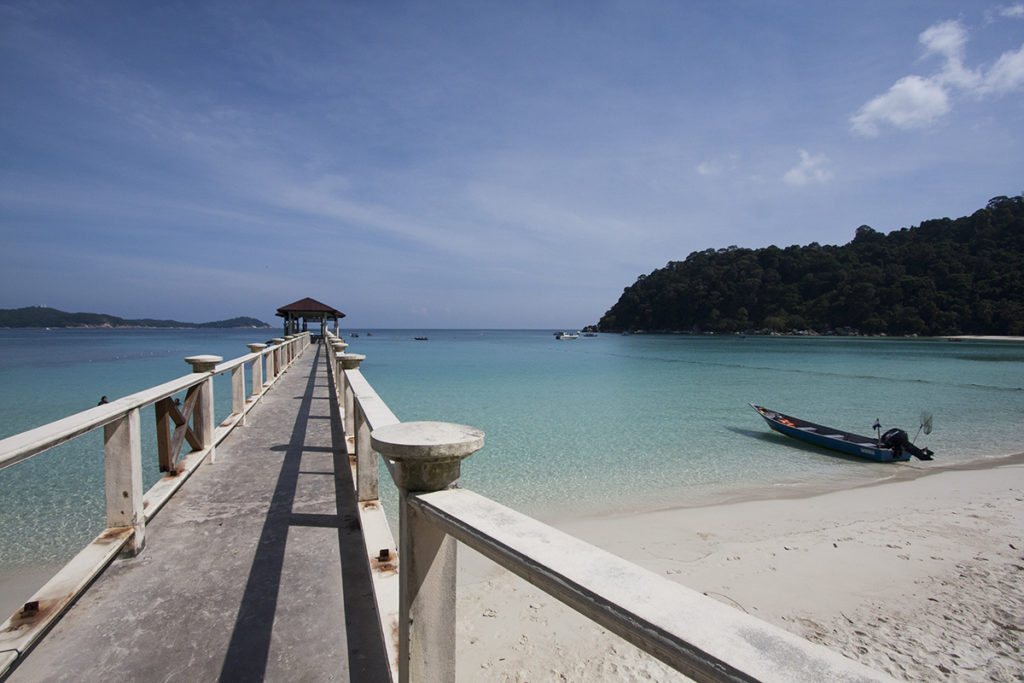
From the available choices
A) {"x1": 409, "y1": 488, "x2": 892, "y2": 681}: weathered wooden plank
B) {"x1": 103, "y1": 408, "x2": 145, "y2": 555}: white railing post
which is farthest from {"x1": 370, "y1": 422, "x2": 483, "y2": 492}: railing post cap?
{"x1": 103, "y1": 408, "x2": 145, "y2": 555}: white railing post

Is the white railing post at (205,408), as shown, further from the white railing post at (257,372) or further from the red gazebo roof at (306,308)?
the red gazebo roof at (306,308)

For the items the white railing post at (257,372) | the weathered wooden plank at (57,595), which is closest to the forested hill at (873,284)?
the white railing post at (257,372)

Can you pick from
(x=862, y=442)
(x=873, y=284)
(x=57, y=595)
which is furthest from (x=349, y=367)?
(x=873, y=284)

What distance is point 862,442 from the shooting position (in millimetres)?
11117

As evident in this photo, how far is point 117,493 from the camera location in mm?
2809

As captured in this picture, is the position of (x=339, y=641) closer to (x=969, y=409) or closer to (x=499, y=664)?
(x=499, y=664)

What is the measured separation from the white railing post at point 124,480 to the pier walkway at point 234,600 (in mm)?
224

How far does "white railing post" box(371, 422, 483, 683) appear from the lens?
1443 millimetres

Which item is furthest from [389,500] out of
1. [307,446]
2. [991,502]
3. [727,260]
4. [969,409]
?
[727,260]

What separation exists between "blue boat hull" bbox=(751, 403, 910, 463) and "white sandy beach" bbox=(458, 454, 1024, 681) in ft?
7.69

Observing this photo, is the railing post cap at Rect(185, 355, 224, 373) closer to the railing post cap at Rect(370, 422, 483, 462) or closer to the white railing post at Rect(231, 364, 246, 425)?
the white railing post at Rect(231, 364, 246, 425)

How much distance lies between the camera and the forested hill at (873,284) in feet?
262

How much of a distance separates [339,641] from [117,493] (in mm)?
1725

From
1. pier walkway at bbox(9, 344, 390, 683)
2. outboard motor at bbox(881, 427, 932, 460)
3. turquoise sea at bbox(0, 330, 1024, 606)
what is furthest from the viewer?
outboard motor at bbox(881, 427, 932, 460)
